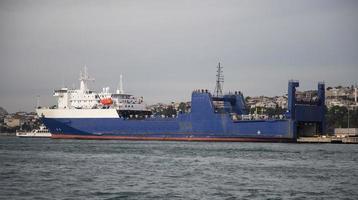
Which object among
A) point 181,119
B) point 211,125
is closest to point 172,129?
point 181,119

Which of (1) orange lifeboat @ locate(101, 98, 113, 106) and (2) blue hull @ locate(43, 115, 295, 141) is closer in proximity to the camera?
(2) blue hull @ locate(43, 115, 295, 141)

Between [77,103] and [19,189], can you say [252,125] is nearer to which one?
[77,103]

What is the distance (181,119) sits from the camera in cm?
6500

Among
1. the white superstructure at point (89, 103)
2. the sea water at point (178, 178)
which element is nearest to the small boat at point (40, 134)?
the white superstructure at point (89, 103)

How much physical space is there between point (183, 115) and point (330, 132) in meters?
17.0

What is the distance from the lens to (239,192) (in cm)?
2161

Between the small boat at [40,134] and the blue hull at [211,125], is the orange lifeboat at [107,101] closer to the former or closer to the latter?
the blue hull at [211,125]

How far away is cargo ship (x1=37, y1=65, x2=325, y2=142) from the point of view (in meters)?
60.5

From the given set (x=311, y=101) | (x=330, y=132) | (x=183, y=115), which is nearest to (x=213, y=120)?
(x=183, y=115)

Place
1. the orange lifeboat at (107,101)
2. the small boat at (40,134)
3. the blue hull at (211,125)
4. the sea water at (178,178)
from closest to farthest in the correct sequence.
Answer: the sea water at (178,178)
the blue hull at (211,125)
the orange lifeboat at (107,101)
the small boat at (40,134)

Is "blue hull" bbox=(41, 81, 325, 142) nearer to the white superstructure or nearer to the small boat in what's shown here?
the white superstructure

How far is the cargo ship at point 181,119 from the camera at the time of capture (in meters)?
60.5

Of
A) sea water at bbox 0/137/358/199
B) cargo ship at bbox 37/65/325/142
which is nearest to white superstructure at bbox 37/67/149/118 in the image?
cargo ship at bbox 37/65/325/142

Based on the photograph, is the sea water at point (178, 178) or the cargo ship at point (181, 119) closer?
the sea water at point (178, 178)
